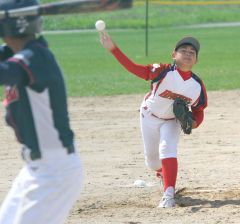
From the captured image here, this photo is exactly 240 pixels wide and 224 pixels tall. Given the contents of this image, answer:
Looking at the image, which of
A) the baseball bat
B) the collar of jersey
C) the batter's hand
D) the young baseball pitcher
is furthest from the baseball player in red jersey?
the young baseball pitcher

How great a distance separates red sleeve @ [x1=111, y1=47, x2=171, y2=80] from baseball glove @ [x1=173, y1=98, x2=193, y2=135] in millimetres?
347

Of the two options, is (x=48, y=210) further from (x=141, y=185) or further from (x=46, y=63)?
(x=141, y=185)

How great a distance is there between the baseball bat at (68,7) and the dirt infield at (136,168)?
298 cm

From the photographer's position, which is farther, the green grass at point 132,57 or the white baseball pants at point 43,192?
the green grass at point 132,57

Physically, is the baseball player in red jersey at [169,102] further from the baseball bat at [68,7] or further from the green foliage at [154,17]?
the green foliage at [154,17]

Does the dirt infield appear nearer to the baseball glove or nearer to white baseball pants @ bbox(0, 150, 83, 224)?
the baseball glove

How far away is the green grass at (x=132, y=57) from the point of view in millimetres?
17812

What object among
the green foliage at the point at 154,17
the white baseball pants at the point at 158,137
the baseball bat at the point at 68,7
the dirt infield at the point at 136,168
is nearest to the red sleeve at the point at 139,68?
the white baseball pants at the point at 158,137

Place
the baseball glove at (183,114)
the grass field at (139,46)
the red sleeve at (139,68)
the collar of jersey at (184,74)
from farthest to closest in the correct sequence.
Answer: the grass field at (139,46) → the collar of jersey at (184,74) → the baseball glove at (183,114) → the red sleeve at (139,68)

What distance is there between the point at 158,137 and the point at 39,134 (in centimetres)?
383

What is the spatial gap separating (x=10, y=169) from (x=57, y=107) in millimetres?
5353

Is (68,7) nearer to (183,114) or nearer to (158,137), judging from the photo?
(183,114)

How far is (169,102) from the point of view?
8.62 m

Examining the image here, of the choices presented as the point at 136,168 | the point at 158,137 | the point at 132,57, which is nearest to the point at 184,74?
the point at 158,137
